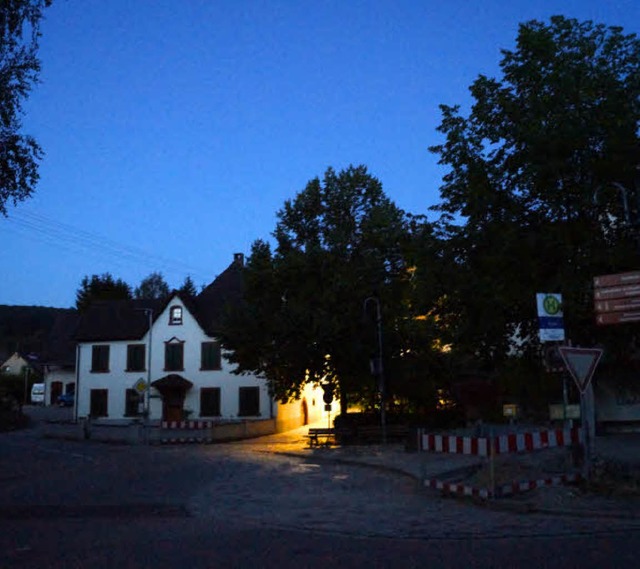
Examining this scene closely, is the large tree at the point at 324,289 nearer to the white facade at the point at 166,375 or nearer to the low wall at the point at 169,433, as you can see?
the low wall at the point at 169,433

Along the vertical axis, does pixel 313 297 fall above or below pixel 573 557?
above

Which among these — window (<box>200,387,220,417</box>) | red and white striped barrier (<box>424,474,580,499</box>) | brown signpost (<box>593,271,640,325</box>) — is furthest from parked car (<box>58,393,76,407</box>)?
brown signpost (<box>593,271,640,325</box>)

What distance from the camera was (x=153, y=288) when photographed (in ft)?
312

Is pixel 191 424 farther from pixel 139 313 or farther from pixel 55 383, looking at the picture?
pixel 55 383

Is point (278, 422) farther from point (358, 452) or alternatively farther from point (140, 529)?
point (140, 529)

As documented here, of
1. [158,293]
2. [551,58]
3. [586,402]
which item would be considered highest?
[158,293]

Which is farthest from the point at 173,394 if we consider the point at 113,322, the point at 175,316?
the point at 113,322

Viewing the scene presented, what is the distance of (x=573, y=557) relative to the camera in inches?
293

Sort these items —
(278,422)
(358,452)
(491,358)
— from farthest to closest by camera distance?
(278,422) → (358,452) → (491,358)

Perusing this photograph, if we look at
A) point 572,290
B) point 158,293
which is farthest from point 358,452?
point 158,293

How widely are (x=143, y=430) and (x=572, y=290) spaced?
81.4 feet

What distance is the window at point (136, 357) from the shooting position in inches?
1785

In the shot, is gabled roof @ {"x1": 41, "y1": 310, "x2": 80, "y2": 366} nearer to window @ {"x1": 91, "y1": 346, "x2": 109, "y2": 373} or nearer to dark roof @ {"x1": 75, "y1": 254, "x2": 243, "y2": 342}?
dark roof @ {"x1": 75, "y1": 254, "x2": 243, "y2": 342}

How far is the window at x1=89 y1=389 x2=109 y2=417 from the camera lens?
45750 millimetres
